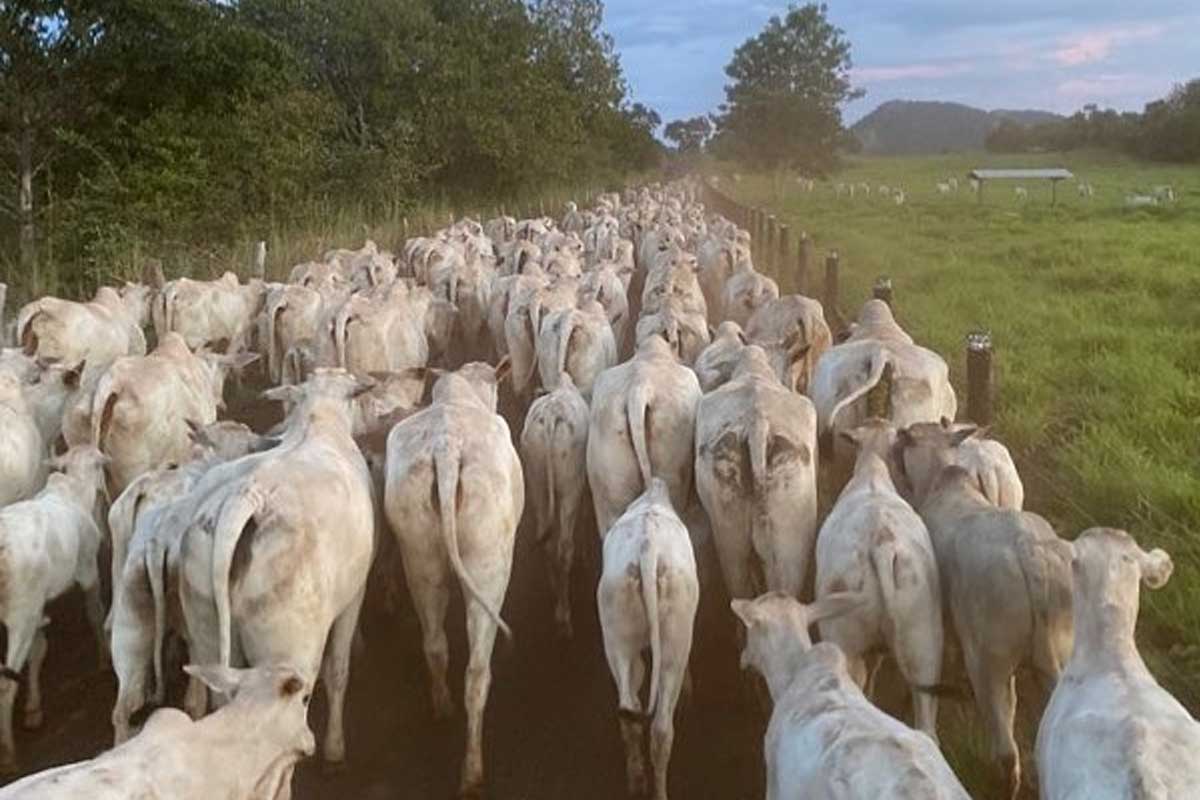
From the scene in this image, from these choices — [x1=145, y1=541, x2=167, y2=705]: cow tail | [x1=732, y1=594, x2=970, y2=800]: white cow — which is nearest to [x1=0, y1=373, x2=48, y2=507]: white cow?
[x1=145, y1=541, x2=167, y2=705]: cow tail

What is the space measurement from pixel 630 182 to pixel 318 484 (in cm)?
5063

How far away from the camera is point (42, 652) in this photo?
673 centimetres

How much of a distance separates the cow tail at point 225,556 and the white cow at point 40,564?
1485 mm

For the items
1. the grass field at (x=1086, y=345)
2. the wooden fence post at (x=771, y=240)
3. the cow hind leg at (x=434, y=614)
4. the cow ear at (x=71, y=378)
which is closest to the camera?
the cow hind leg at (x=434, y=614)

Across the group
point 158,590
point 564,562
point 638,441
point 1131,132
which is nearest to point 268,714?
point 158,590

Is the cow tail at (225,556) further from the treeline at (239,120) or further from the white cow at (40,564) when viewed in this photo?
the treeline at (239,120)

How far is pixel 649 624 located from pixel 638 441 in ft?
5.31

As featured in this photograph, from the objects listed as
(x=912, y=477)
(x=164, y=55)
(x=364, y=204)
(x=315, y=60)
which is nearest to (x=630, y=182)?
(x=315, y=60)

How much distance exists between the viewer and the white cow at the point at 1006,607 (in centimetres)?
531

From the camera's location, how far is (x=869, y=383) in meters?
7.95

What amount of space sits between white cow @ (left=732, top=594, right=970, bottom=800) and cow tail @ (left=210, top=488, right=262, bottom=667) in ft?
6.96

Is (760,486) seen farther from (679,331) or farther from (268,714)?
(679,331)

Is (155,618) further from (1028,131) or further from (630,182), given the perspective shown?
(1028,131)

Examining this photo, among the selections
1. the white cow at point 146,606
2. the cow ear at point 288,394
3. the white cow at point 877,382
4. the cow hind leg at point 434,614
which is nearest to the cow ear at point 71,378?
the cow ear at point 288,394
